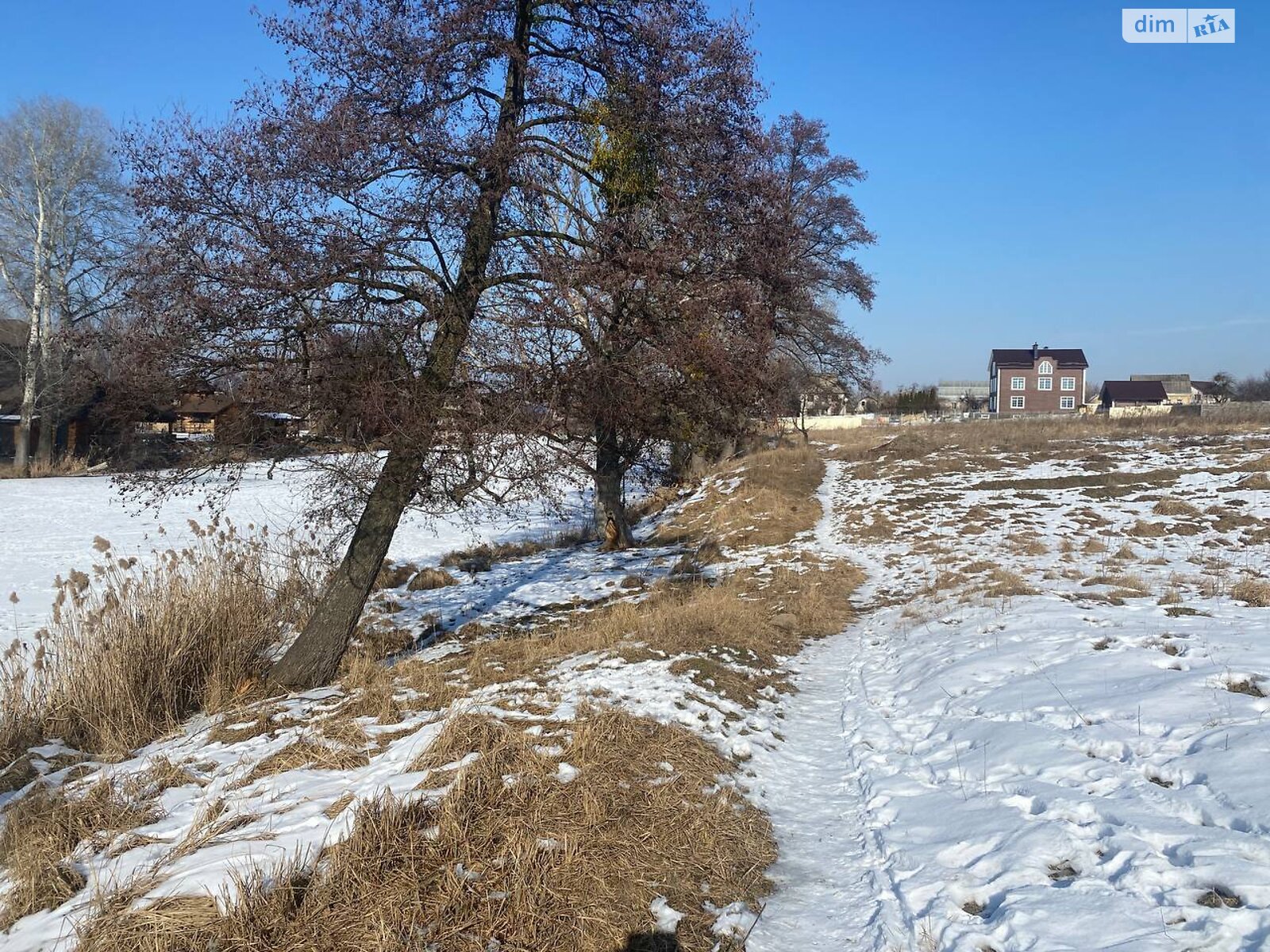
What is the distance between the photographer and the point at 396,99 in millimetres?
7848

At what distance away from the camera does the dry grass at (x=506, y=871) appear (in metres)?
3.29

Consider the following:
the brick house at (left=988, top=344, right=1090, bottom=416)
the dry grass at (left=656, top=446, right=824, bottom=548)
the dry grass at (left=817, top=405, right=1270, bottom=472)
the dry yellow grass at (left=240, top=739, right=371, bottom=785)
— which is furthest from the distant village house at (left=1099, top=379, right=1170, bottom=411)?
the dry yellow grass at (left=240, top=739, right=371, bottom=785)

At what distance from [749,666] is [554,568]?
7913mm

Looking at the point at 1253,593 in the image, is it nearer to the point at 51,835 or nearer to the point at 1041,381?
the point at 51,835

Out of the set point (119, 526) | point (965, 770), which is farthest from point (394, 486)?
point (119, 526)

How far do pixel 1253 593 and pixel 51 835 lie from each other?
10.2 metres

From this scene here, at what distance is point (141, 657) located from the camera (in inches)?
281

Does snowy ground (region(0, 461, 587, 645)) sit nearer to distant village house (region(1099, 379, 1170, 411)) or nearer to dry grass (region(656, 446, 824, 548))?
dry grass (region(656, 446, 824, 548))

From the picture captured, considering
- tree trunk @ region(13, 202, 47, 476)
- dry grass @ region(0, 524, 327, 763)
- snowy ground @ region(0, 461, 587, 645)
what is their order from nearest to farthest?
1. dry grass @ region(0, 524, 327, 763)
2. snowy ground @ region(0, 461, 587, 645)
3. tree trunk @ region(13, 202, 47, 476)

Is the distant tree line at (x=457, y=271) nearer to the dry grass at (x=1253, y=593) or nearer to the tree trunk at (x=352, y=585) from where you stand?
the tree trunk at (x=352, y=585)

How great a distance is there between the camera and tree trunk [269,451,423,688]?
7.88m

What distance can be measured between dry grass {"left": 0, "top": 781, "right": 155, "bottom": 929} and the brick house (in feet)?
303

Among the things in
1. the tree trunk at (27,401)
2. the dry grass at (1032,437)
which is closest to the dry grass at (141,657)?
the dry grass at (1032,437)

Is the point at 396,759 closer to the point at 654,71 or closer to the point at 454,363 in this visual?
the point at 454,363
